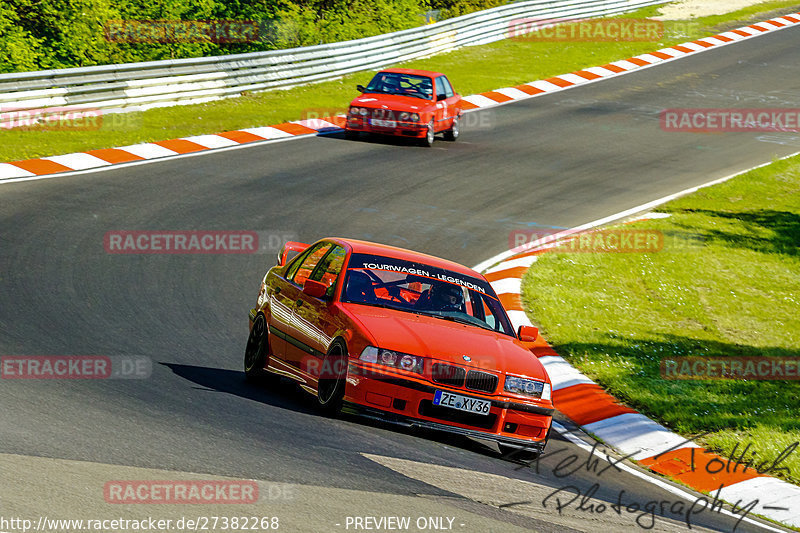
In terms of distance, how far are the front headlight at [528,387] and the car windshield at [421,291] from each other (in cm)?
93

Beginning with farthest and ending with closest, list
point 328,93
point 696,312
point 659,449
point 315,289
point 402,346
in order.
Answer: point 328,93, point 696,312, point 659,449, point 315,289, point 402,346

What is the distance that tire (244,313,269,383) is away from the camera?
9.43 metres

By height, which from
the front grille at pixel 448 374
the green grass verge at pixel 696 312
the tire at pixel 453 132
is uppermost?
the front grille at pixel 448 374

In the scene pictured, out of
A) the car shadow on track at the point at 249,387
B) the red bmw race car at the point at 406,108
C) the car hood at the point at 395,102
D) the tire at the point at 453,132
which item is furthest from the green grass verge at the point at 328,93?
the car shadow on track at the point at 249,387

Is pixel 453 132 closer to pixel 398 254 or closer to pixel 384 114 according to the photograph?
pixel 384 114

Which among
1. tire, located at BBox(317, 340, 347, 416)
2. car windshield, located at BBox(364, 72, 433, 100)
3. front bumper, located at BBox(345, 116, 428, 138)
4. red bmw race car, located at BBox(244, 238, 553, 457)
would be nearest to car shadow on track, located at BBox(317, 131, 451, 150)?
front bumper, located at BBox(345, 116, 428, 138)

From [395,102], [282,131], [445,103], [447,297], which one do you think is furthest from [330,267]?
[445,103]

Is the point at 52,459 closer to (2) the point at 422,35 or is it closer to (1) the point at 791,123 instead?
(1) the point at 791,123

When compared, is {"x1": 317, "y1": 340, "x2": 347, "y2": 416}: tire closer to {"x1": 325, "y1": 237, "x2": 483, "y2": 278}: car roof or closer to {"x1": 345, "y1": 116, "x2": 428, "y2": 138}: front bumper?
{"x1": 325, "y1": 237, "x2": 483, "y2": 278}: car roof

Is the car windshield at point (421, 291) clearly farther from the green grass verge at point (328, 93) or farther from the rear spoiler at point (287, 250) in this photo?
the green grass verge at point (328, 93)

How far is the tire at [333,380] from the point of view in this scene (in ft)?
26.7

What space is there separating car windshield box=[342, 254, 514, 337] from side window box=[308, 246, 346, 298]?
0.16m

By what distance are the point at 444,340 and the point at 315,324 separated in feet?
3.82

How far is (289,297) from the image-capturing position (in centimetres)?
953
